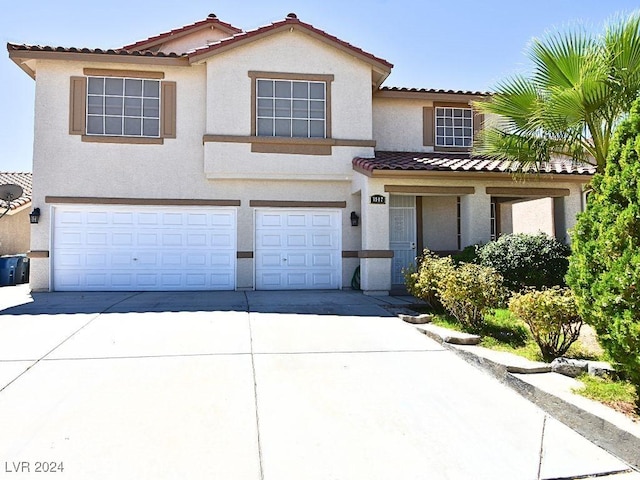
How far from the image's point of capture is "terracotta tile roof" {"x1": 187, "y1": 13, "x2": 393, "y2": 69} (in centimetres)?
1226

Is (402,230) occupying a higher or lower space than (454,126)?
lower

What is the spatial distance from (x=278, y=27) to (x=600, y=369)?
11334 mm

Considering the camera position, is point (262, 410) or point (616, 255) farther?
point (262, 410)

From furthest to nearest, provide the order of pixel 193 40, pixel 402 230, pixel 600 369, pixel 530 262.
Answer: pixel 193 40 → pixel 402 230 → pixel 530 262 → pixel 600 369

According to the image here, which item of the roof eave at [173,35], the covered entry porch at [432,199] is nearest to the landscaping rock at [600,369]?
the covered entry porch at [432,199]

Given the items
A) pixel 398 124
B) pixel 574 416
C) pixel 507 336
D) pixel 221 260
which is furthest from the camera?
pixel 398 124

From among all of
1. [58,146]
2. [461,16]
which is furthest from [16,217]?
[461,16]

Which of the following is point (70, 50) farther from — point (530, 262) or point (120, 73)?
point (530, 262)

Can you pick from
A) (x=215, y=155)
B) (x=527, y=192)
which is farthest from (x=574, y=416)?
(x=215, y=155)

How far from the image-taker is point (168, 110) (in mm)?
12711

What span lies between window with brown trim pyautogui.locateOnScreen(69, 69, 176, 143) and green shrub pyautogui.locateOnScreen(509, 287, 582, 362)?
33.8 feet

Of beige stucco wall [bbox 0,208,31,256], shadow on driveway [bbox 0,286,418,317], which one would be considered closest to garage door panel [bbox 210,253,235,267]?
shadow on driveway [bbox 0,286,418,317]

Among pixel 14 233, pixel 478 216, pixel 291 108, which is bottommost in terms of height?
pixel 14 233

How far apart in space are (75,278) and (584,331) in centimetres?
1194
